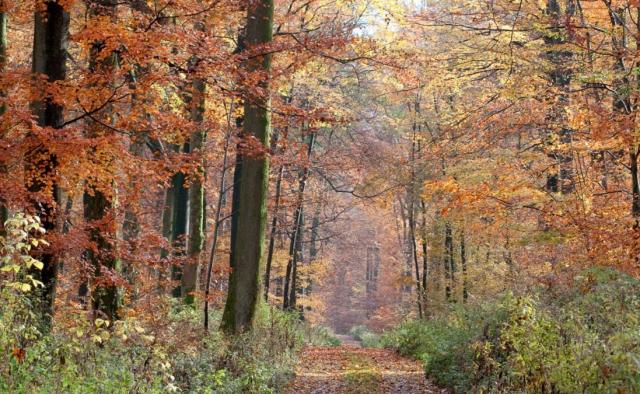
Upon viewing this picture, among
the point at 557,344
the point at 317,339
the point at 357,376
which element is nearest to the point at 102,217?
the point at 357,376

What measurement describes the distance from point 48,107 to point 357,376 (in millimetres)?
7453

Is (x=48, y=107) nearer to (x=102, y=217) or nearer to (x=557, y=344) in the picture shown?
Result: (x=102, y=217)

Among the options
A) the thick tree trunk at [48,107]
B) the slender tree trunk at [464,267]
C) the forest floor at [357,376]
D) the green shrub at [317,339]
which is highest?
the thick tree trunk at [48,107]

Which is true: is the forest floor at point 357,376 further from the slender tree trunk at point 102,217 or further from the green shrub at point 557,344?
the slender tree trunk at point 102,217

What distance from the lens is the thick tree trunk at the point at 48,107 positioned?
8797 mm

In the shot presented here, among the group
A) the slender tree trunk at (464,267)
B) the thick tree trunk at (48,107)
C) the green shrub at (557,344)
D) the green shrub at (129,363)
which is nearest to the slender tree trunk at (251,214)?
the green shrub at (129,363)

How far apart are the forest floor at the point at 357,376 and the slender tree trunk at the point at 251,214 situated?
5.70 ft

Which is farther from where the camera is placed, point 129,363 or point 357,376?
point 357,376

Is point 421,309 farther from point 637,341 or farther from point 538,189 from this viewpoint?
point 637,341

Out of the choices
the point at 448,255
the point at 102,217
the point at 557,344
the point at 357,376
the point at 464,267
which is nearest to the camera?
the point at 557,344

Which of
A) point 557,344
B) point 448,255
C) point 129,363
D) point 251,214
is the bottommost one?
point 129,363

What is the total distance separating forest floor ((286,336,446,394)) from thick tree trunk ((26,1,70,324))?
171 inches

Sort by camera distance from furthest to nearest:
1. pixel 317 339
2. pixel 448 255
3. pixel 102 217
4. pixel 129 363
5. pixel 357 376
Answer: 1. pixel 317 339
2. pixel 448 255
3. pixel 357 376
4. pixel 102 217
5. pixel 129 363

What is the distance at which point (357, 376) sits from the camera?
40.0 feet
